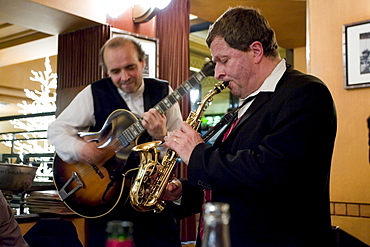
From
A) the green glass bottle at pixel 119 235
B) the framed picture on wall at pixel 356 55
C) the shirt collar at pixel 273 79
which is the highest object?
the framed picture on wall at pixel 356 55

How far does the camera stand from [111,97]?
6.95 feet

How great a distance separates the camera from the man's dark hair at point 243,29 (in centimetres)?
141

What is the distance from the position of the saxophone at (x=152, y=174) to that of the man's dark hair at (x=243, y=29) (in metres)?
0.33

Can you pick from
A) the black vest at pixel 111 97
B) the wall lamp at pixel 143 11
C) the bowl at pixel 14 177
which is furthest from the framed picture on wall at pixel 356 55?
the bowl at pixel 14 177

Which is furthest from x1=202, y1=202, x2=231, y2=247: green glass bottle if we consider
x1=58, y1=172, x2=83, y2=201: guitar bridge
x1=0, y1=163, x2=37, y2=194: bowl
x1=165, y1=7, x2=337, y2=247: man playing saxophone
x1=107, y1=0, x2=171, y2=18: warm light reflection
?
x1=107, y1=0, x2=171, y2=18: warm light reflection

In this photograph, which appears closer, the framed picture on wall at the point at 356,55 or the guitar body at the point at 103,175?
the guitar body at the point at 103,175

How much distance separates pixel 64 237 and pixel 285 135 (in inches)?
37.3

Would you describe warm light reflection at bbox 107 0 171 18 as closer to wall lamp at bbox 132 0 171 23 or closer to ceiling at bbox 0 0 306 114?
wall lamp at bbox 132 0 171 23

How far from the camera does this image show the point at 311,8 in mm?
3484

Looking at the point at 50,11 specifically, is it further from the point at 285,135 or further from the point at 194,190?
the point at 285,135

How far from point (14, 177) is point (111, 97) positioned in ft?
2.50

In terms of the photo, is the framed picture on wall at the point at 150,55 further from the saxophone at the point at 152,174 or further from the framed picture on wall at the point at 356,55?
the saxophone at the point at 152,174

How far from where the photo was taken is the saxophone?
5.61 feet

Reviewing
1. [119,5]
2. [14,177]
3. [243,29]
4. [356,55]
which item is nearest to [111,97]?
[14,177]
